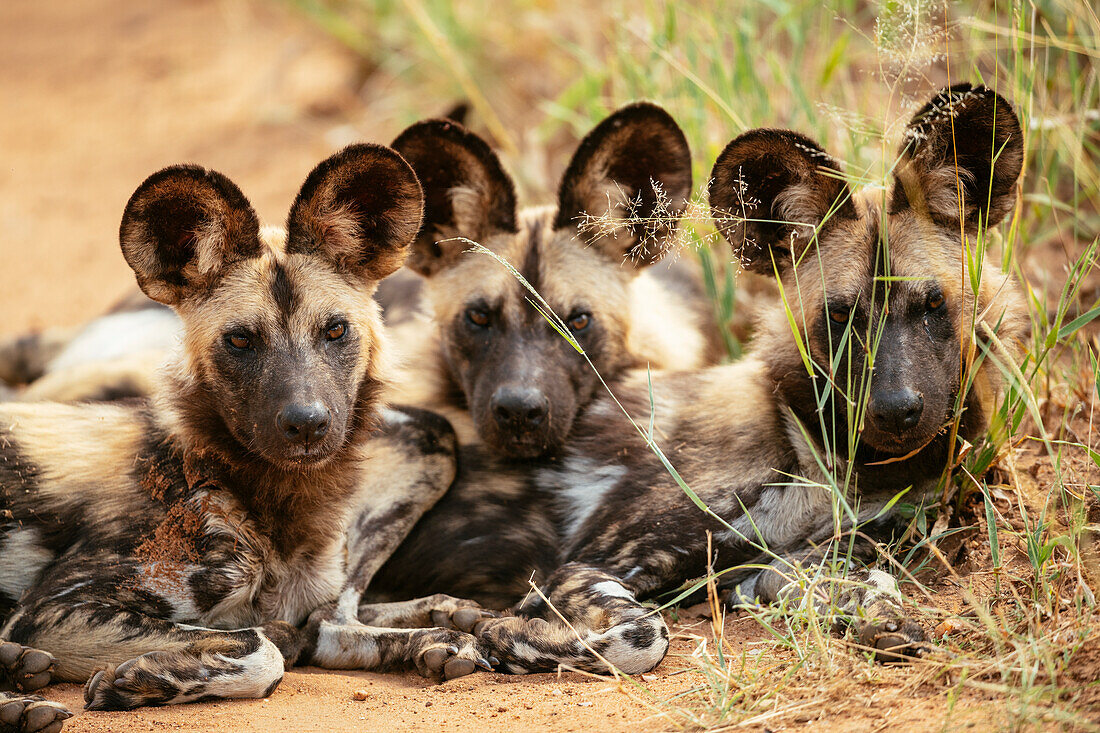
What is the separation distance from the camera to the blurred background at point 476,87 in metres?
3.78

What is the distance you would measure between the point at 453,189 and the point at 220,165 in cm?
435

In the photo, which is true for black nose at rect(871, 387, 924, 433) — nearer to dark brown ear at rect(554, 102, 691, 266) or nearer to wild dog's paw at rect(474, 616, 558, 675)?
wild dog's paw at rect(474, 616, 558, 675)

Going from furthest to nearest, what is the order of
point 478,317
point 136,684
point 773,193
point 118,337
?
point 118,337 → point 478,317 → point 773,193 → point 136,684

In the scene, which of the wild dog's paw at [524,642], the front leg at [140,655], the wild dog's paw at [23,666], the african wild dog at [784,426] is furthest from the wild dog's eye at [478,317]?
the wild dog's paw at [23,666]

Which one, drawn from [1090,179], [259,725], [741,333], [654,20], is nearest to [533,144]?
[654,20]

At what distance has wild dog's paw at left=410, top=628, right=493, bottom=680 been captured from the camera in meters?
2.63

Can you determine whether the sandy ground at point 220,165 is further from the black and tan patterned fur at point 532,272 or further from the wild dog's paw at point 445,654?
the black and tan patterned fur at point 532,272

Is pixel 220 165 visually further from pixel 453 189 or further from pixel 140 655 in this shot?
pixel 140 655

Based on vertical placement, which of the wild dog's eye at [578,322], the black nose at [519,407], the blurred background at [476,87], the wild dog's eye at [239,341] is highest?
the blurred background at [476,87]

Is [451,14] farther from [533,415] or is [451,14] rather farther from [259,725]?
[259,725]

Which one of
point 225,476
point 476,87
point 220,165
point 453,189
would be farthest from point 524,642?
point 220,165

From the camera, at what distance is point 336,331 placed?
9.16 ft

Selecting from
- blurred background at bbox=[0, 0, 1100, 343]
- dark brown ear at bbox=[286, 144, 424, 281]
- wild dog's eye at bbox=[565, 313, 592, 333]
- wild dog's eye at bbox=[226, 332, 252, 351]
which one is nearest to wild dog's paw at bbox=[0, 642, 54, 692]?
wild dog's eye at bbox=[226, 332, 252, 351]

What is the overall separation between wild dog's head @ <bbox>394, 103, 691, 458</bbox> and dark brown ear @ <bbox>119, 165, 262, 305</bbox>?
2.61 ft
